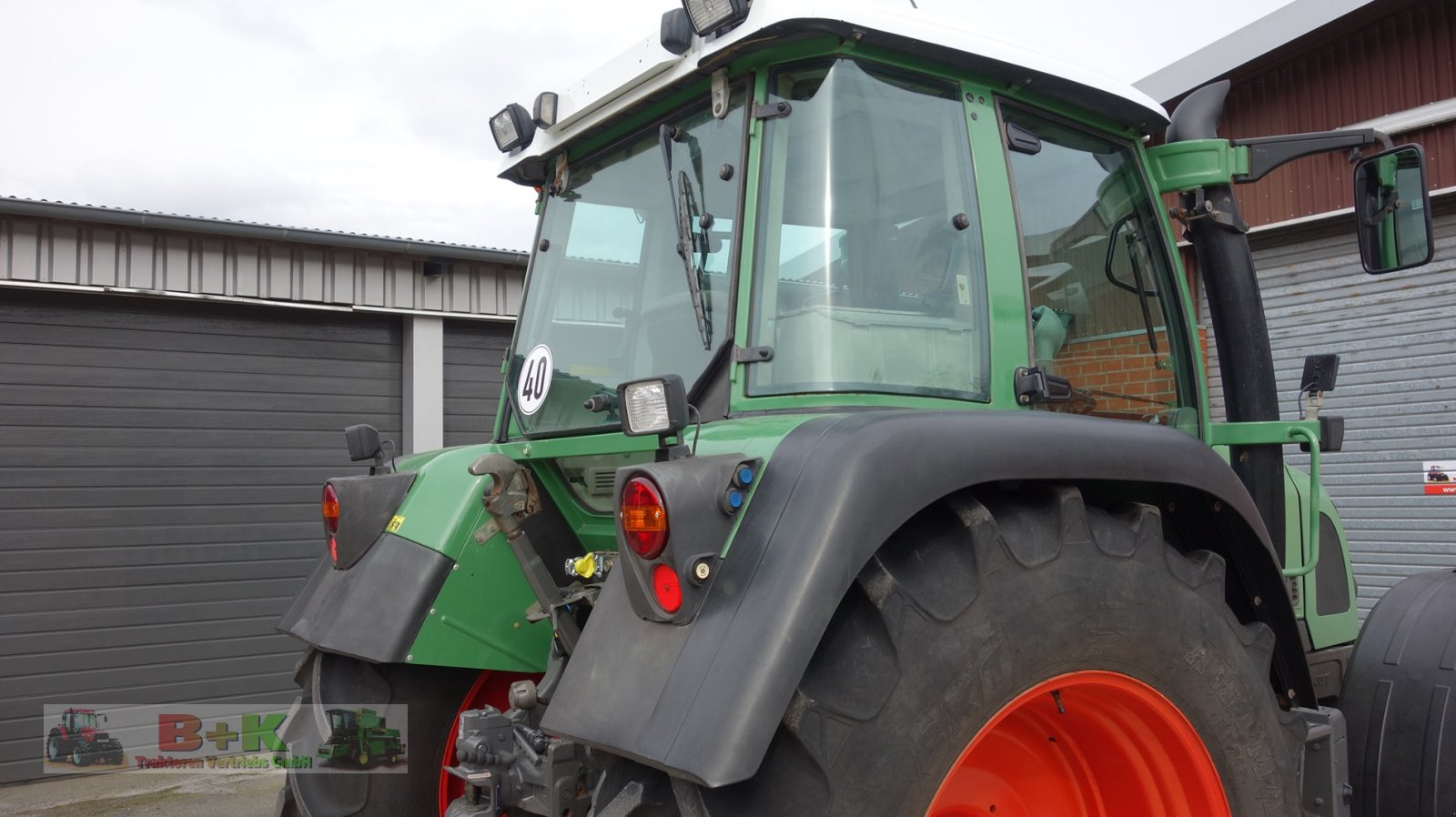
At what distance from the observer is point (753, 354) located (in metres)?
2.21

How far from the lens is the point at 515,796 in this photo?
2.44 metres

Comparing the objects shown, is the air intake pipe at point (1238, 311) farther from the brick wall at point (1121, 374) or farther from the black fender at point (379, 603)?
the black fender at point (379, 603)

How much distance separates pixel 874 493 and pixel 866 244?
0.74 metres

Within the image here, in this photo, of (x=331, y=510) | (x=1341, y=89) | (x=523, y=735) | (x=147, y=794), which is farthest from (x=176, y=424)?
(x=1341, y=89)

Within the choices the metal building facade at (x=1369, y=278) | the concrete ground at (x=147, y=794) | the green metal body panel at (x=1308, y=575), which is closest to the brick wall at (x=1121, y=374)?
the green metal body panel at (x=1308, y=575)

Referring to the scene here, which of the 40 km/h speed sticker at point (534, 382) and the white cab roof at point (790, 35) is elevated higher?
the white cab roof at point (790, 35)

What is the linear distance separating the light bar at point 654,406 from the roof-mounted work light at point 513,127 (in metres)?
1.44

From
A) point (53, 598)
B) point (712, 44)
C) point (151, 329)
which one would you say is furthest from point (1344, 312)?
point (53, 598)

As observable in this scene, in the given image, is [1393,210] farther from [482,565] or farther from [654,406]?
[482,565]

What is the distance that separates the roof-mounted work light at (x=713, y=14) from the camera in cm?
227

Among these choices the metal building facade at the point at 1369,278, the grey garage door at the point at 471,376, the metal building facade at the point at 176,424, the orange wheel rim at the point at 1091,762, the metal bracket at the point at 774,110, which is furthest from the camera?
the grey garage door at the point at 471,376

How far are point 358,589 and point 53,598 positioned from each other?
5.46 metres

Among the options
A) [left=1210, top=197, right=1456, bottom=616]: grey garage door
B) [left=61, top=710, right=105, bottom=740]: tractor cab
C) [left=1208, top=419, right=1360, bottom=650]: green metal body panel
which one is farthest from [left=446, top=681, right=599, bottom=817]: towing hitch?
[left=1210, top=197, right=1456, bottom=616]: grey garage door

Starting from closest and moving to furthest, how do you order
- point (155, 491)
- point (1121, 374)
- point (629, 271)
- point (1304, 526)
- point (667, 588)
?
point (667, 588) < point (1121, 374) < point (629, 271) < point (1304, 526) < point (155, 491)
